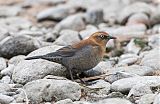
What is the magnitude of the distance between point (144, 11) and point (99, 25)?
3.72 ft

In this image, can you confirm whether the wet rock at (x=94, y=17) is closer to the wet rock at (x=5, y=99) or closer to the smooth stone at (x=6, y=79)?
the smooth stone at (x=6, y=79)

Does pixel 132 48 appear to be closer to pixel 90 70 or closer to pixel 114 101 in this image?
pixel 90 70

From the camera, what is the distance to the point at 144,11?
12.7 meters

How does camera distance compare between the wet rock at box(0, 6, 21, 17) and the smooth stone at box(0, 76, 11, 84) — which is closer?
the smooth stone at box(0, 76, 11, 84)

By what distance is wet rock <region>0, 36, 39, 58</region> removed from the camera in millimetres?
8453

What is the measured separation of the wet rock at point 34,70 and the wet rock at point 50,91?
0.60m

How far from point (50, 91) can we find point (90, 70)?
4.98 ft

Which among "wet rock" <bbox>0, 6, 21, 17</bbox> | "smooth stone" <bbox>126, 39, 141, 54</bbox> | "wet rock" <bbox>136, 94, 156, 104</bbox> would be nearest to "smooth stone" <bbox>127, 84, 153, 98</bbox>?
"wet rock" <bbox>136, 94, 156, 104</bbox>

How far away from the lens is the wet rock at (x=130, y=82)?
6.40 metres

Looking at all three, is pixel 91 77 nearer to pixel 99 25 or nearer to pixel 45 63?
pixel 45 63

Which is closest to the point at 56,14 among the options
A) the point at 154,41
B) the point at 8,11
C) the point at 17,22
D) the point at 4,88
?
the point at 17,22

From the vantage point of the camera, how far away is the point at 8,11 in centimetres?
1455

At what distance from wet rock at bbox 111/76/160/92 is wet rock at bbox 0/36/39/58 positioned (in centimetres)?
236

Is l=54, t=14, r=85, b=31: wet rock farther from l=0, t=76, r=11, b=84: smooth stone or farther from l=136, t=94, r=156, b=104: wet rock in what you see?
l=136, t=94, r=156, b=104: wet rock
